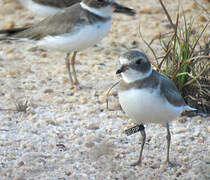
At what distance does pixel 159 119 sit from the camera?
354 cm

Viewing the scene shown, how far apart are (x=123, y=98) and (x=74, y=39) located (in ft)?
5.64

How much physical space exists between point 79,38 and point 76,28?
4.6 inches

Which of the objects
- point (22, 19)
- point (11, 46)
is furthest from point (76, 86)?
point (22, 19)

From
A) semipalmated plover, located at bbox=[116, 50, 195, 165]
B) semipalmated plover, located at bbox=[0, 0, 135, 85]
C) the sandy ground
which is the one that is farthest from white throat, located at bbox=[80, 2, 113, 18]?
semipalmated plover, located at bbox=[116, 50, 195, 165]

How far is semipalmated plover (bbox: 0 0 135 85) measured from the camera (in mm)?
4902

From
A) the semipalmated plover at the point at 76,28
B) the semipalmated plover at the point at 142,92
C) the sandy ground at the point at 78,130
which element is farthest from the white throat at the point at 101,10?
the semipalmated plover at the point at 142,92

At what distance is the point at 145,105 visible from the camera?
10.9 feet

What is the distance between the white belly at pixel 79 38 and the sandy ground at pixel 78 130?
1.76 ft

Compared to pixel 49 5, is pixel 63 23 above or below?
above

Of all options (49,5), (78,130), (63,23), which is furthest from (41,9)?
(78,130)

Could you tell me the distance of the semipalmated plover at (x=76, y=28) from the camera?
490 cm

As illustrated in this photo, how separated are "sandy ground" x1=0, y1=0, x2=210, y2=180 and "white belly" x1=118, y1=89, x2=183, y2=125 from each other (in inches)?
22.5

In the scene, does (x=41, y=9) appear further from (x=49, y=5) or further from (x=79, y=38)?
(x=79, y=38)

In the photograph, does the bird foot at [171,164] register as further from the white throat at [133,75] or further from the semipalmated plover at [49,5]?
the semipalmated plover at [49,5]
